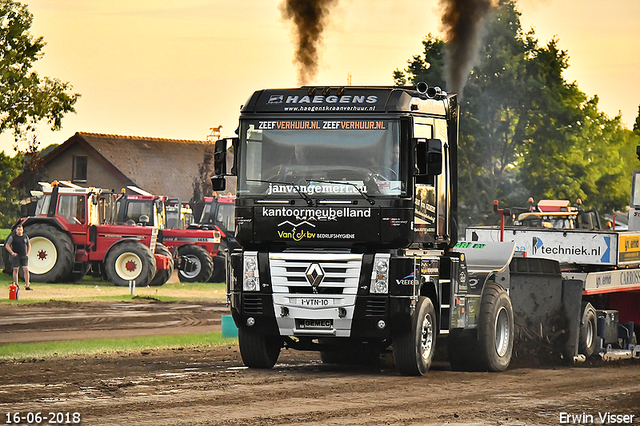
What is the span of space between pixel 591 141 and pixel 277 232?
59.7 meters

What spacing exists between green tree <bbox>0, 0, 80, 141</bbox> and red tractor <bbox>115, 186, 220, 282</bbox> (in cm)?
968

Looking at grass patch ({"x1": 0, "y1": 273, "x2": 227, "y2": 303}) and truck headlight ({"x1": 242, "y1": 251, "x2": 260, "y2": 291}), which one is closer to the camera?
truck headlight ({"x1": 242, "y1": 251, "x2": 260, "y2": 291})

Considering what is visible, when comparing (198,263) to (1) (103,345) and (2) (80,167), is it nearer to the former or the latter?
(1) (103,345)

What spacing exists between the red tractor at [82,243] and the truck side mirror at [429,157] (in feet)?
64.8

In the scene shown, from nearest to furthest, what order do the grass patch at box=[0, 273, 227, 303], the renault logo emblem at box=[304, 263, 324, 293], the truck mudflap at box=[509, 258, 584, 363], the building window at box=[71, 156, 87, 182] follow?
the renault logo emblem at box=[304, 263, 324, 293]
the truck mudflap at box=[509, 258, 584, 363]
the grass patch at box=[0, 273, 227, 303]
the building window at box=[71, 156, 87, 182]

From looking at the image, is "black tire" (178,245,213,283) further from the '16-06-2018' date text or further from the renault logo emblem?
the '16-06-2018' date text

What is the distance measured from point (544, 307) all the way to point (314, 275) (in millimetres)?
4610

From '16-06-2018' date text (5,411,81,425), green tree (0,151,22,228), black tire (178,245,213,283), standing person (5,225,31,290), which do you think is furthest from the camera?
green tree (0,151,22,228)

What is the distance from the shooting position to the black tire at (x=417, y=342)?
46.5 feet

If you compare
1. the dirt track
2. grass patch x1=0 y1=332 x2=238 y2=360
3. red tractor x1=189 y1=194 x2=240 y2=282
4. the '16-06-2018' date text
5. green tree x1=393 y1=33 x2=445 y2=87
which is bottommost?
the '16-06-2018' date text

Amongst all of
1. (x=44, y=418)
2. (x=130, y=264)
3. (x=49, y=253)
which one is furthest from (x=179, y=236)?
(x=44, y=418)

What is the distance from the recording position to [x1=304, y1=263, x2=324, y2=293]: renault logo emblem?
14.1 meters

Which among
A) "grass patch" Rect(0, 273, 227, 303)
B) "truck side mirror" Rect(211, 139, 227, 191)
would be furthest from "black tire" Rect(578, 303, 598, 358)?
"grass patch" Rect(0, 273, 227, 303)

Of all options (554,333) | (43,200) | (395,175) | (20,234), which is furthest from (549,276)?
(43,200)
